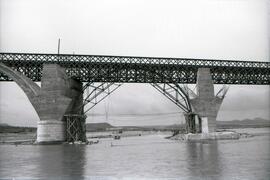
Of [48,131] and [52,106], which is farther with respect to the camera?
[52,106]

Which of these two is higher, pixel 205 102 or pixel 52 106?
pixel 205 102

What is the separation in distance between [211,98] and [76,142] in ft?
97.7

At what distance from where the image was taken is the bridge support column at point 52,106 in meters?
59.2

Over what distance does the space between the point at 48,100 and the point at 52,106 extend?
1.36 m

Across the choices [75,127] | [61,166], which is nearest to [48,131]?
[75,127]

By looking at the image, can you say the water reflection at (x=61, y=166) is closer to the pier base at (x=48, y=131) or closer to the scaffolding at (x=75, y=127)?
the pier base at (x=48, y=131)

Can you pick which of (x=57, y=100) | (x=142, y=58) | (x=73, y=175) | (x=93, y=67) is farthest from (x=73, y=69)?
(x=73, y=175)

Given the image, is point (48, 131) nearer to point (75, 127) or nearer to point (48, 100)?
point (48, 100)

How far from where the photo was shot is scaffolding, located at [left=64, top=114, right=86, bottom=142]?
6200cm

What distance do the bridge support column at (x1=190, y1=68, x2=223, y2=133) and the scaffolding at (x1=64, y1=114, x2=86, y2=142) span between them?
2393 cm

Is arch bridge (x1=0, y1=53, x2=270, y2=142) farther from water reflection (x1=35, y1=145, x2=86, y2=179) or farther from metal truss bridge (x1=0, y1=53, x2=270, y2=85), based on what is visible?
water reflection (x1=35, y1=145, x2=86, y2=179)

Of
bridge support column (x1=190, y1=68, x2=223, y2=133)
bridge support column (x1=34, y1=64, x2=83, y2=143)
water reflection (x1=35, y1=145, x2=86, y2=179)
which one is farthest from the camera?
bridge support column (x1=190, y1=68, x2=223, y2=133)

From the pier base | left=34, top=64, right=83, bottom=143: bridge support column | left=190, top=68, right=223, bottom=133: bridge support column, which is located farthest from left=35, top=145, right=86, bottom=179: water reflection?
left=190, top=68, right=223, bottom=133: bridge support column

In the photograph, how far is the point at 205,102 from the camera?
70125 millimetres
